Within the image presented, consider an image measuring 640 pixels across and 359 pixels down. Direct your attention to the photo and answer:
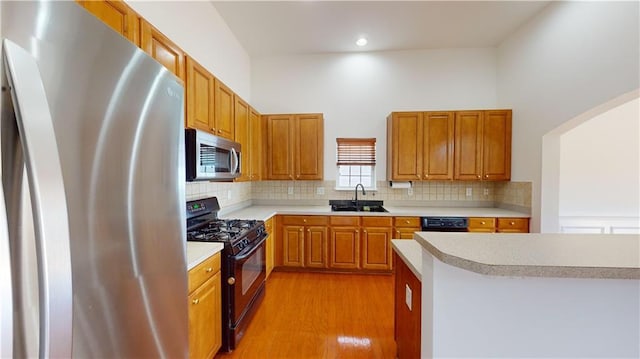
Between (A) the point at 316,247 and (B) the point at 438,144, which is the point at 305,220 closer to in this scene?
(A) the point at 316,247

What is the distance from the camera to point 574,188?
3520mm

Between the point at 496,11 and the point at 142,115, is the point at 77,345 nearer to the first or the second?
the point at 142,115

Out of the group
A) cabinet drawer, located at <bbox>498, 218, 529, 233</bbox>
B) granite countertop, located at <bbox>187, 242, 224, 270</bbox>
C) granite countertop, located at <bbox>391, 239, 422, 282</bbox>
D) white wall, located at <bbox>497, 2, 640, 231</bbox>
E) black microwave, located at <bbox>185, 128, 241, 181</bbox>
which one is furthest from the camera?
cabinet drawer, located at <bbox>498, 218, 529, 233</bbox>

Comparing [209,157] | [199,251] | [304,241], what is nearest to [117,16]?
[209,157]

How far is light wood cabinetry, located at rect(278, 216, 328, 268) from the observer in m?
3.58

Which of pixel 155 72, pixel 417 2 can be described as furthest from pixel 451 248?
pixel 417 2

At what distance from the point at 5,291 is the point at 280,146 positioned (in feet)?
11.1

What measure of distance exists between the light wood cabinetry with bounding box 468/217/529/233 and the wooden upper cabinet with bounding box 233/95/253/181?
288 centimetres

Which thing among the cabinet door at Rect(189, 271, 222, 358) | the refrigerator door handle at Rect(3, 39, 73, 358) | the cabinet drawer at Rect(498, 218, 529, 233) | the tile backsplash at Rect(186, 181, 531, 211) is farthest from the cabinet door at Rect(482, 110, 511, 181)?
the refrigerator door handle at Rect(3, 39, 73, 358)

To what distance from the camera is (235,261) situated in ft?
6.31

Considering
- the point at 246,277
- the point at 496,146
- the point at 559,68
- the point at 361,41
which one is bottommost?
the point at 246,277

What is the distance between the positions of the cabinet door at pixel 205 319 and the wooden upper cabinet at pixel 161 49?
1441mm

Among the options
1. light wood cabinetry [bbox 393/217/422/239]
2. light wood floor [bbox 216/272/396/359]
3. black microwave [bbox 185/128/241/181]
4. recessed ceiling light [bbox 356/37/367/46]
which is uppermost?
recessed ceiling light [bbox 356/37/367/46]

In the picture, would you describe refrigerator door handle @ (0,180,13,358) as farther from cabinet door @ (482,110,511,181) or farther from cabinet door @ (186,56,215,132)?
cabinet door @ (482,110,511,181)
